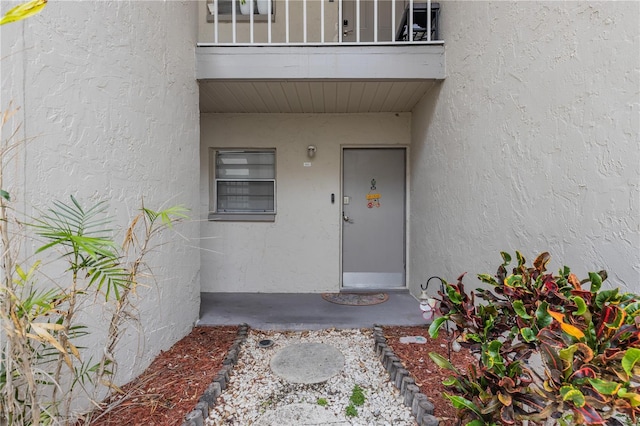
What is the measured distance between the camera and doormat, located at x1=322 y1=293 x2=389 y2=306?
3.73m

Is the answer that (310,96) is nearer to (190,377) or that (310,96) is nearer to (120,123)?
(120,123)

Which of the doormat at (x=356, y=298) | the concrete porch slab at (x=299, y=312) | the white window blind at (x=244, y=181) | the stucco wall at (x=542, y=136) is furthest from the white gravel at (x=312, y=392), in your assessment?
the white window blind at (x=244, y=181)

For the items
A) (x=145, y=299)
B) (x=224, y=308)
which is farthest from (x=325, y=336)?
(x=145, y=299)

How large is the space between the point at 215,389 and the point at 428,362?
5.18ft

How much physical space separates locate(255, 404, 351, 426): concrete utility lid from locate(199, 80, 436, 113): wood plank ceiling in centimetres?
289

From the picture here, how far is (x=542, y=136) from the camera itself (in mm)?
1734

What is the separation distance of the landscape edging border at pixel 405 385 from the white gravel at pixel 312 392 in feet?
0.14

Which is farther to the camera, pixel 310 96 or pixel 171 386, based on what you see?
pixel 310 96

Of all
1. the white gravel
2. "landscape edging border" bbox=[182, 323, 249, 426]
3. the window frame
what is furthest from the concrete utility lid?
the window frame

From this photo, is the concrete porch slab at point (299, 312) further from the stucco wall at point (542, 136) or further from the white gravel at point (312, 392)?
the stucco wall at point (542, 136)

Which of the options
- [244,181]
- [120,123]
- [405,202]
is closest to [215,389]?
[120,123]

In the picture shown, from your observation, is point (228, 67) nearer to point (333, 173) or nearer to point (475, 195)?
point (333, 173)

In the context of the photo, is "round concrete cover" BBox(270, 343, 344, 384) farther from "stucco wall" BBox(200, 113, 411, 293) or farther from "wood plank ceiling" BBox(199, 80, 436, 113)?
"wood plank ceiling" BBox(199, 80, 436, 113)

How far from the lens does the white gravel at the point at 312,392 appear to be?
1849 millimetres
